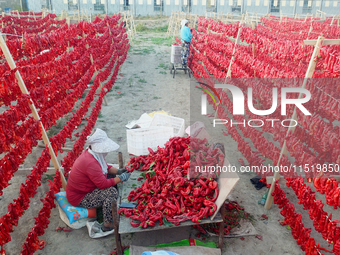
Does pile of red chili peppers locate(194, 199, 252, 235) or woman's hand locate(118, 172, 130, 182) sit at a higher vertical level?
woman's hand locate(118, 172, 130, 182)

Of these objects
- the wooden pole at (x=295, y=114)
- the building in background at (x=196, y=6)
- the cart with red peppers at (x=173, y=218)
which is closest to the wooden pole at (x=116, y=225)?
the cart with red peppers at (x=173, y=218)

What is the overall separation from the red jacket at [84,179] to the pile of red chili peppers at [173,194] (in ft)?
1.80

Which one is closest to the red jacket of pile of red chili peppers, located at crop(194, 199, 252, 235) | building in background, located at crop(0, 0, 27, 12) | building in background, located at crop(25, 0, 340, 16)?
pile of red chili peppers, located at crop(194, 199, 252, 235)

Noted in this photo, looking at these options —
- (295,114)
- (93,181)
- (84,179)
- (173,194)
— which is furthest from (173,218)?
(295,114)

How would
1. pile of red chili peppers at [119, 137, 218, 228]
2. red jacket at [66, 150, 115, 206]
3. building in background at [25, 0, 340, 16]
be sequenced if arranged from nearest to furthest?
pile of red chili peppers at [119, 137, 218, 228], red jacket at [66, 150, 115, 206], building in background at [25, 0, 340, 16]

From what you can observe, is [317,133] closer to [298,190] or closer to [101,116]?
[298,190]

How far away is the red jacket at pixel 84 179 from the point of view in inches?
161

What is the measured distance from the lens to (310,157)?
13.5 feet

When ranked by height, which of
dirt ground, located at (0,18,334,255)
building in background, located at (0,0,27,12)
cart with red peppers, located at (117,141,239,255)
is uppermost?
building in background, located at (0,0,27,12)

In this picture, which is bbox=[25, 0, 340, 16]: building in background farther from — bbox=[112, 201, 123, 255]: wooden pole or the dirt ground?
bbox=[112, 201, 123, 255]: wooden pole

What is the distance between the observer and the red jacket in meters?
4.10

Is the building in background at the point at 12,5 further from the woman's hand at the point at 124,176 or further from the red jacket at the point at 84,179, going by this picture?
the woman's hand at the point at 124,176

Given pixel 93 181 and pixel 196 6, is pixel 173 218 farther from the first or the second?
pixel 196 6

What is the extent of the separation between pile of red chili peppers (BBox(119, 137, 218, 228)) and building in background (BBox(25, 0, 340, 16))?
3190 cm
